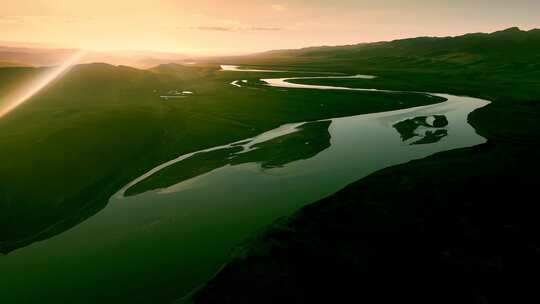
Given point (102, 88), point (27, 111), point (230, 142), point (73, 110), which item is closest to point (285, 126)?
point (230, 142)

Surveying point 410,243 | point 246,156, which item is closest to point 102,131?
point 246,156

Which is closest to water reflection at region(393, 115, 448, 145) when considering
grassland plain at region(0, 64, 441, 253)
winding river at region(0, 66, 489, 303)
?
winding river at region(0, 66, 489, 303)

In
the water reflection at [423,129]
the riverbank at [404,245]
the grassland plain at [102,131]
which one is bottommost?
the riverbank at [404,245]

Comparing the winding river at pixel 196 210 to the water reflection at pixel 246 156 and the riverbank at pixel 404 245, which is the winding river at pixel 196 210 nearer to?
the water reflection at pixel 246 156

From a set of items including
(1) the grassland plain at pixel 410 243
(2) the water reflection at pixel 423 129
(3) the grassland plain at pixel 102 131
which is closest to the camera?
(1) the grassland plain at pixel 410 243

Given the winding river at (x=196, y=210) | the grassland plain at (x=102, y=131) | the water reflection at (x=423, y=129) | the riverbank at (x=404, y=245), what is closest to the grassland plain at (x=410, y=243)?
the riverbank at (x=404, y=245)

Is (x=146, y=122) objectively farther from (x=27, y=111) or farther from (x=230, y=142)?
(x=27, y=111)
